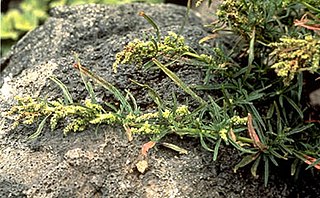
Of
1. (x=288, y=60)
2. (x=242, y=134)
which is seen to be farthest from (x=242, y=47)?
(x=288, y=60)

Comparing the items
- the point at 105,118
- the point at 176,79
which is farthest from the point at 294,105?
the point at 105,118

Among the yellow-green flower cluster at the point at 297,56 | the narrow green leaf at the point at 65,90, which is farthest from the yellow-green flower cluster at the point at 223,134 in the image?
the narrow green leaf at the point at 65,90

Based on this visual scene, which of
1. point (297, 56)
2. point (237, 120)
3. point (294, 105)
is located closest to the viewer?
point (297, 56)

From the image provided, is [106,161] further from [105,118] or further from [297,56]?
[297,56]

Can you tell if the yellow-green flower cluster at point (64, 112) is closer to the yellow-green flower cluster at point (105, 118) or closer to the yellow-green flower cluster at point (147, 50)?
the yellow-green flower cluster at point (105, 118)

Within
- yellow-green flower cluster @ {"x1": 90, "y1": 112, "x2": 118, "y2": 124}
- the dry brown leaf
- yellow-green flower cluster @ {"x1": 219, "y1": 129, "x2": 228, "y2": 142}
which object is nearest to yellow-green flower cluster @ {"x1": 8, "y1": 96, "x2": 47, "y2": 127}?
yellow-green flower cluster @ {"x1": 90, "y1": 112, "x2": 118, "y2": 124}

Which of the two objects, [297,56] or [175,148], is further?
[175,148]

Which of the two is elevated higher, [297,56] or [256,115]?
[297,56]

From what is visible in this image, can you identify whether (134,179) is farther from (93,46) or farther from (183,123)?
(93,46)

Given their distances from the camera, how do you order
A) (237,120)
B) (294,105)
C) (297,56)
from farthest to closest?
(294,105)
(237,120)
(297,56)
